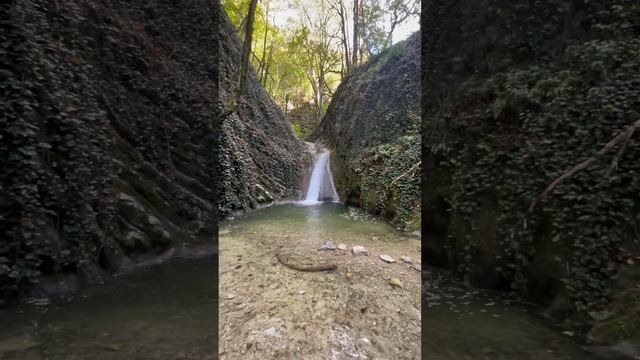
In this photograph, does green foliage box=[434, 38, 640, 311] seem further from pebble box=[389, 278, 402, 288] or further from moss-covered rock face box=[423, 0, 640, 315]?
pebble box=[389, 278, 402, 288]

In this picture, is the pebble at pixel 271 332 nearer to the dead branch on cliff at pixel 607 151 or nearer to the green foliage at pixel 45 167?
the green foliage at pixel 45 167

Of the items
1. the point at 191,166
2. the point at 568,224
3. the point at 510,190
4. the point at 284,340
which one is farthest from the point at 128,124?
the point at 568,224

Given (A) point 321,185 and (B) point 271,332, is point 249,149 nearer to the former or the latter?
(A) point 321,185

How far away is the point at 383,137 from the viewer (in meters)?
13.4

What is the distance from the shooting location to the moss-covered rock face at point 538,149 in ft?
12.6

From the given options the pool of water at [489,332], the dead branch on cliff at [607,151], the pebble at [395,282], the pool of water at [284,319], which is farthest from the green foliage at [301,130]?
the dead branch on cliff at [607,151]

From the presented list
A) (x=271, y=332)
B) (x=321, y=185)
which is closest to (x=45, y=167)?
(x=271, y=332)

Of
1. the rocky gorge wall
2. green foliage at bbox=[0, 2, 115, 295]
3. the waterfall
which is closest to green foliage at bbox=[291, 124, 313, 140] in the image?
the waterfall

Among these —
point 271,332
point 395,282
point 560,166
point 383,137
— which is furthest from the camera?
point 383,137

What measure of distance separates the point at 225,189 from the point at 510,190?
294 inches

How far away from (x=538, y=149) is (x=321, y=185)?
1312 centimetres

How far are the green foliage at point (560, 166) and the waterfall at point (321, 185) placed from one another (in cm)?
1013

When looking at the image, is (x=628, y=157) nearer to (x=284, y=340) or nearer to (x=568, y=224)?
(x=568, y=224)

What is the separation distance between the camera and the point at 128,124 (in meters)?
7.09
